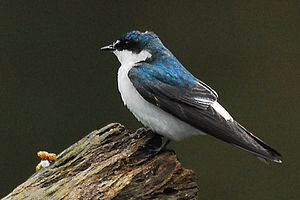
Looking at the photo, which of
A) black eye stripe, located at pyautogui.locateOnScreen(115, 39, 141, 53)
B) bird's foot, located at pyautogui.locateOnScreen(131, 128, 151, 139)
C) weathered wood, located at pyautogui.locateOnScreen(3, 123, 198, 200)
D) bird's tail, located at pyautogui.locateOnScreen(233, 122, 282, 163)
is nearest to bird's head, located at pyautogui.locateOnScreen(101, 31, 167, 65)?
black eye stripe, located at pyautogui.locateOnScreen(115, 39, 141, 53)

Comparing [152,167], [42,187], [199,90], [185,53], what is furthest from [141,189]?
[185,53]

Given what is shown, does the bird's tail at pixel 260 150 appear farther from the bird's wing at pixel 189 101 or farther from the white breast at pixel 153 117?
the white breast at pixel 153 117

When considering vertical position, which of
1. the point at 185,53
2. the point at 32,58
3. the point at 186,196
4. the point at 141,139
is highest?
the point at 32,58

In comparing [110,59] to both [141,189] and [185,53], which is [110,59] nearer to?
[185,53]

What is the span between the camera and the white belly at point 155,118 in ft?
12.3

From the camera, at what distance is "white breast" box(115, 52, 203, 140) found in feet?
12.3

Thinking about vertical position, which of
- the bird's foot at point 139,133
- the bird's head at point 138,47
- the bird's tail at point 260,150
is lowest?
the bird's tail at point 260,150

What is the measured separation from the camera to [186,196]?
3.39 m

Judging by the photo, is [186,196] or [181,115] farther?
[181,115]

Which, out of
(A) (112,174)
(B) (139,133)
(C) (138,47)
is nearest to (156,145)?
(B) (139,133)

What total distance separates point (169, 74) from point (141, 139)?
0.32m

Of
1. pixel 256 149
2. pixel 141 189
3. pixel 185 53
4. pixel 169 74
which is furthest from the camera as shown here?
pixel 185 53

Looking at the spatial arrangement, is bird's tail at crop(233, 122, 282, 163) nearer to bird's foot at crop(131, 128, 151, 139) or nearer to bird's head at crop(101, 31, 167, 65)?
bird's foot at crop(131, 128, 151, 139)

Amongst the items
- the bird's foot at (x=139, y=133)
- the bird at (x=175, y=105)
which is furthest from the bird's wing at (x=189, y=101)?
the bird's foot at (x=139, y=133)
